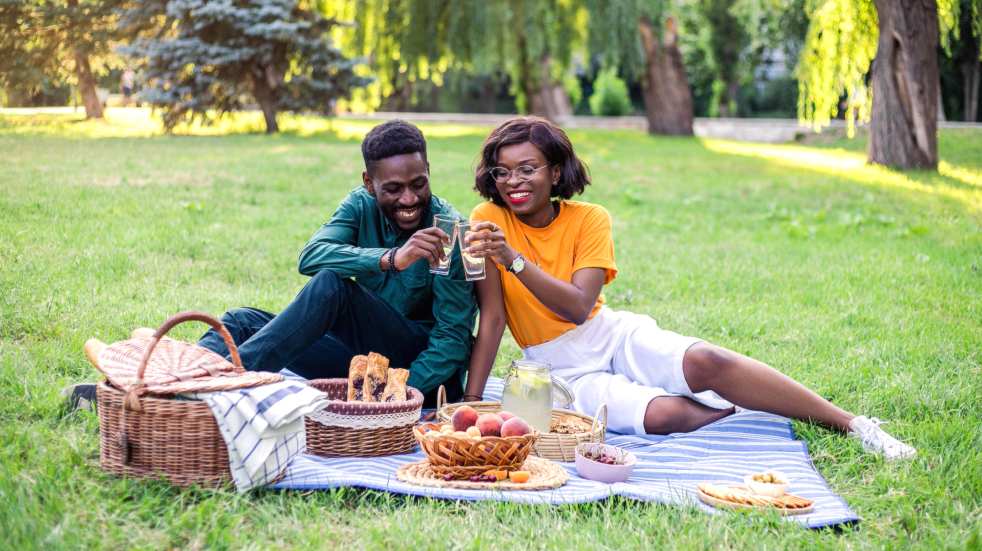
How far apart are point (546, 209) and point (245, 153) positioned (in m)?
9.03

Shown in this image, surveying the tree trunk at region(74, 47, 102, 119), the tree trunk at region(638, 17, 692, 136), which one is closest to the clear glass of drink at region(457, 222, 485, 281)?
the tree trunk at region(74, 47, 102, 119)

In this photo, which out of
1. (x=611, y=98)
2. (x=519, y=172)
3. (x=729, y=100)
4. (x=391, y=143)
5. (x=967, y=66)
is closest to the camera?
(x=391, y=143)

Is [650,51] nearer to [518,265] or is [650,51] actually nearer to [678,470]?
[518,265]

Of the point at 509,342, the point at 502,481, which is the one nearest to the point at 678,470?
the point at 502,481

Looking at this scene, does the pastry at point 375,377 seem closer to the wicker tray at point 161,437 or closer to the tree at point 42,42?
the wicker tray at point 161,437

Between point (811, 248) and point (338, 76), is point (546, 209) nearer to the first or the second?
point (811, 248)

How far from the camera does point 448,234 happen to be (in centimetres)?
352

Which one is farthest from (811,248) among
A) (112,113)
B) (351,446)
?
(112,113)

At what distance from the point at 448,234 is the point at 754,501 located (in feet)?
4.52

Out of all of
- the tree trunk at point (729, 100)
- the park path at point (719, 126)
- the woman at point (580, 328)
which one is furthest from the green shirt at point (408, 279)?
the tree trunk at point (729, 100)

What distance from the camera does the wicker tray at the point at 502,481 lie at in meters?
3.10

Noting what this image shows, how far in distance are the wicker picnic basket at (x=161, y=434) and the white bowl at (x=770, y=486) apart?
160cm

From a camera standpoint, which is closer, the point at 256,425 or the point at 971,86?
the point at 256,425

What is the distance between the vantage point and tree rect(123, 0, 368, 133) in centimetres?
1482
